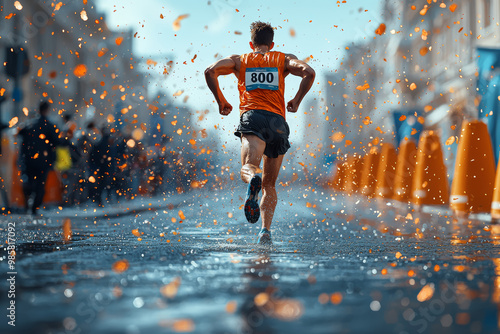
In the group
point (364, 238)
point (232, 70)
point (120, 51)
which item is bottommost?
point (364, 238)

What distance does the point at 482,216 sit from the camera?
12.4 m

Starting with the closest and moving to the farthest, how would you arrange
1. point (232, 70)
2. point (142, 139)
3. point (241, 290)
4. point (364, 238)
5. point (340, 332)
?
point (340, 332) < point (241, 290) < point (232, 70) < point (364, 238) < point (142, 139)

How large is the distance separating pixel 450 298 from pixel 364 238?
15.2 feet

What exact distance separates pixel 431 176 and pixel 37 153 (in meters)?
7.96

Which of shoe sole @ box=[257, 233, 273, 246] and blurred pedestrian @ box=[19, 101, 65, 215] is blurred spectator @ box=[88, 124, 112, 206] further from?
shoe sole @ box=[257, 233, 273, 246]

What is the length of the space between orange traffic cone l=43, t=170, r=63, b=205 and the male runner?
1027cm

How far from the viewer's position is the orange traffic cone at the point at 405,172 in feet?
64.4

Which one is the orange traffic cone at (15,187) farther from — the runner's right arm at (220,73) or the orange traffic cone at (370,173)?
the orange traffic cone at (370,173)

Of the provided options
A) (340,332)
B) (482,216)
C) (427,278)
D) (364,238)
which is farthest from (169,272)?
(482,216)

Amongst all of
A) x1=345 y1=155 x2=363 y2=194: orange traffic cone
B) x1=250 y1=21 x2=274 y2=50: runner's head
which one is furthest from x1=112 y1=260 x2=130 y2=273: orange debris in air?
x1=345 y1=155 x2=363 y2=194: orange traffic cone

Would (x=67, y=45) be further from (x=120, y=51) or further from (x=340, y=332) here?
(x=340, y=332)

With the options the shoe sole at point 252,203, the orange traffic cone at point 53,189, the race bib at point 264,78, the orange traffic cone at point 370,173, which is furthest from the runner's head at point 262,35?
the orange traffic cone at point 370,173

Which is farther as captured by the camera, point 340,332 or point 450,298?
point 450,298

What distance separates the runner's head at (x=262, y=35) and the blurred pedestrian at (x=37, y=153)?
7157mm
